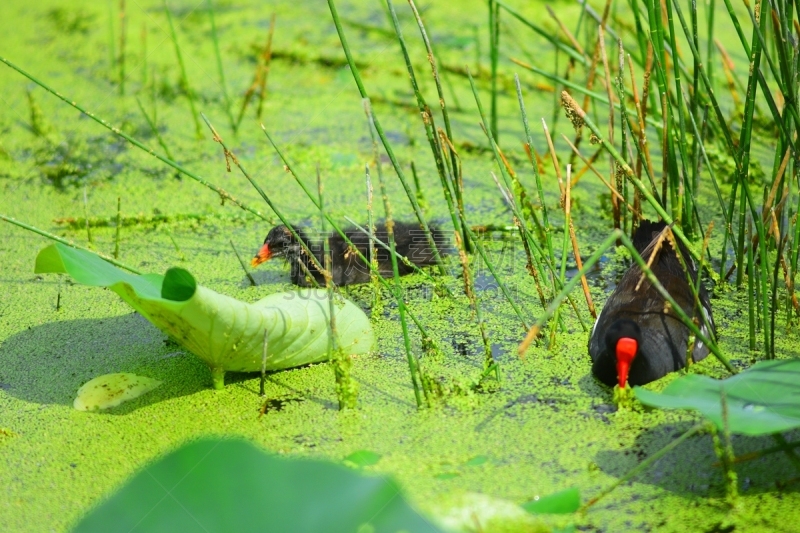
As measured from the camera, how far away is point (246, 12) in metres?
4.95

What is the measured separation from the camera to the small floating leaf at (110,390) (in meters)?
2.23

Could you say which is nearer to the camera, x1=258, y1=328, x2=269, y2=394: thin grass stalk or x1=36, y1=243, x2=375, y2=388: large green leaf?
x1=36, y1=243, x2=375, y2=388: large green leaf

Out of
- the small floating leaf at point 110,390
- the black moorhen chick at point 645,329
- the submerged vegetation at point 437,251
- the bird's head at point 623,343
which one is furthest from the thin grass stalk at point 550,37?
the small floating leaf at point 110,390

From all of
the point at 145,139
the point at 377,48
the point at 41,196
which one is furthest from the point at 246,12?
the point at 41,196

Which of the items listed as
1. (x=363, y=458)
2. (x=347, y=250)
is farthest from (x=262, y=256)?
(x=363, y=458)

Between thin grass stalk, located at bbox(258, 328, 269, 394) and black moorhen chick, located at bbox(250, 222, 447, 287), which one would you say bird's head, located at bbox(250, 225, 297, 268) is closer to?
black moorhen chick, located at bbox(250, 222, 447, 287)

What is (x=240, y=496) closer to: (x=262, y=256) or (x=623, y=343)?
(x=623, y=343)

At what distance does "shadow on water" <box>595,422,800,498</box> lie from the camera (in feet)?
5.79

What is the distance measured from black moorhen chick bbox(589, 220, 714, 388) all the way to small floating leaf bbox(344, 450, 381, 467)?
0.62 meters

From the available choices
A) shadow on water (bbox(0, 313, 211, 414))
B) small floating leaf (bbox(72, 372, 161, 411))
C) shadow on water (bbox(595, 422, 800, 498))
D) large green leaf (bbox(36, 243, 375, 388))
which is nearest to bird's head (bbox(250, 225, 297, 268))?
shadow on water (bbox(0, 313, 211, 414))

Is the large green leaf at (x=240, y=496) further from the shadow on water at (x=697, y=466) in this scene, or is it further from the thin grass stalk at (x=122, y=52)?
the thin grass stalk at (x=122, y=52)

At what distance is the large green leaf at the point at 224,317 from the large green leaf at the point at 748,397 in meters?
0.86

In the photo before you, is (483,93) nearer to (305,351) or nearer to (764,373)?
(305,351)

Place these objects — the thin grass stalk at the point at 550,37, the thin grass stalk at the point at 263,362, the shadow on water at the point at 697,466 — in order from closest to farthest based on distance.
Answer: the shadow on water at the point at 697,466 < the thin grass stalk at the point at 263,362 < the thin grass stalk at the point at 550,37
